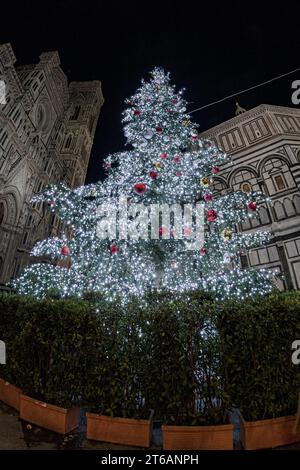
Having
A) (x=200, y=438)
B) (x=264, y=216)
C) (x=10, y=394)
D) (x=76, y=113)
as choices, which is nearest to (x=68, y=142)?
(x=76, y=113)

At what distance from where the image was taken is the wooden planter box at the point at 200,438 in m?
3.04

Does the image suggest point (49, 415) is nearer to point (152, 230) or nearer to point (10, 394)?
point (10, 394)

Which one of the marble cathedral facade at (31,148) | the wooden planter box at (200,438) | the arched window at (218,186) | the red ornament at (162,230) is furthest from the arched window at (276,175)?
the marble cathedral facade at (31,148)

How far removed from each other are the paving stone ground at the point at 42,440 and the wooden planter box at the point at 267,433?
0.09 m

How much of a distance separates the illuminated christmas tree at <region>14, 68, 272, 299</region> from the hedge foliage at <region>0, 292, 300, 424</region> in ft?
13.8

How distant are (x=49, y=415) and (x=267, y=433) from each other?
10.4ft

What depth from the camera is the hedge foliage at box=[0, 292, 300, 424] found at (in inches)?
127

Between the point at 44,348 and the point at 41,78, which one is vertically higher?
the point at 41,78

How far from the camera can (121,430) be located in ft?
10.6

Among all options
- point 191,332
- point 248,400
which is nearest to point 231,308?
point 191,332

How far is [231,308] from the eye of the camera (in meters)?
3.39

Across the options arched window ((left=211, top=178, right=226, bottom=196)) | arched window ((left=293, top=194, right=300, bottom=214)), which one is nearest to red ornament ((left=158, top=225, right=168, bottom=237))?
arched window ((left=211, top=178, right=226, bottom=196))
